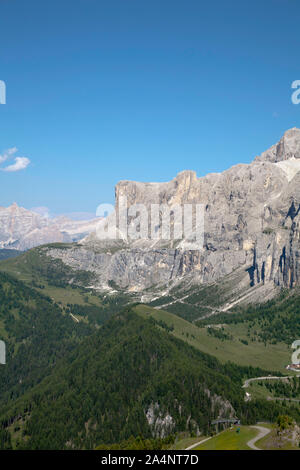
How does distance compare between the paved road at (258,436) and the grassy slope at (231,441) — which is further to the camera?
the grassy slope at (231,441)

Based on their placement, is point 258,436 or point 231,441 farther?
point 258,436

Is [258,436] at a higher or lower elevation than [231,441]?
higher

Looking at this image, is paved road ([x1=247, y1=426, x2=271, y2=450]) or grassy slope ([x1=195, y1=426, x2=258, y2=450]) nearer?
paved road ([x1=247, y1=426, x2=271, y2=450])
